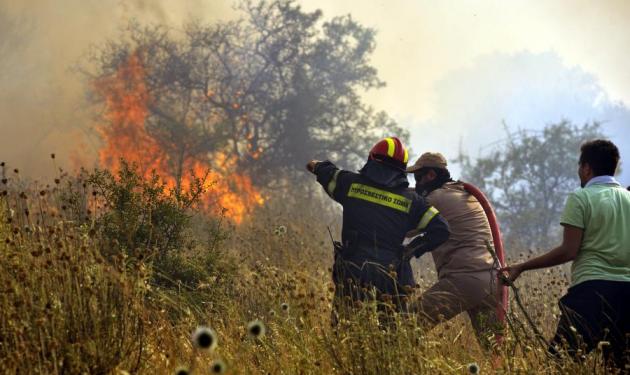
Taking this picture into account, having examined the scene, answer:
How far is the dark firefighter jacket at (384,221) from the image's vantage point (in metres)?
5.13

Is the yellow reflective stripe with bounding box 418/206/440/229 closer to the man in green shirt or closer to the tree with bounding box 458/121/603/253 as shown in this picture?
the man in green shirt

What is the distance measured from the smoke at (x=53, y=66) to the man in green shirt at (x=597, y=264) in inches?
920

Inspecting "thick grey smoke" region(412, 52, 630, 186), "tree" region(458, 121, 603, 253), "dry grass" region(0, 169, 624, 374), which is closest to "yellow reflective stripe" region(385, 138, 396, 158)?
"dry grass" region(0, 169, 624, 374)

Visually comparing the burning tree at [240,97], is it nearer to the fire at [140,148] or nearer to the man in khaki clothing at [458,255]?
the fire at [140,148]

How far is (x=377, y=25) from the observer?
86.1 feet

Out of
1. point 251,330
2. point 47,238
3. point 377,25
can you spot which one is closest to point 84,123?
point 377,25

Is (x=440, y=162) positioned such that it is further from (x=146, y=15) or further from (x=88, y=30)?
(x=88, y=30)

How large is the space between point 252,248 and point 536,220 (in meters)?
17.1

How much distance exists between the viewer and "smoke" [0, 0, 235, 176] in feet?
92.6

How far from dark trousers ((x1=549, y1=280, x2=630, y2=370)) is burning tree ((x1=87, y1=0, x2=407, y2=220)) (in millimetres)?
16661

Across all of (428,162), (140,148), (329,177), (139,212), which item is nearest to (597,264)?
(428,162)

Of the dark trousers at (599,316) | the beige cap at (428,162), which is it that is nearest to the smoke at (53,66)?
the beige cap at (428,162)

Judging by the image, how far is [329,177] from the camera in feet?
17.5

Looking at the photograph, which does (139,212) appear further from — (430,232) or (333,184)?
(430,232)
